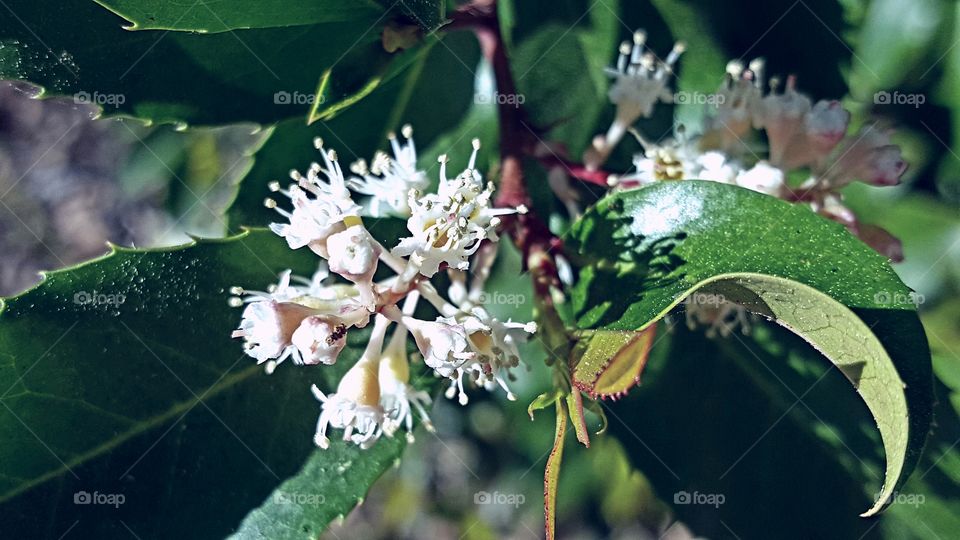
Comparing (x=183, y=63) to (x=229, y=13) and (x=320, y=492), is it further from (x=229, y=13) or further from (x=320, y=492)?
(x=320, y=492)

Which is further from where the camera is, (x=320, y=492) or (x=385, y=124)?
(x=385, y=124)

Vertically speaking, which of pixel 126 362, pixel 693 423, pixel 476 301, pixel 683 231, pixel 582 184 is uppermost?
pixel 683 231

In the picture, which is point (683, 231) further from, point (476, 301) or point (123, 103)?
point (123, 103)

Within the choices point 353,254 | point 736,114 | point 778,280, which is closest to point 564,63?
point 736,114

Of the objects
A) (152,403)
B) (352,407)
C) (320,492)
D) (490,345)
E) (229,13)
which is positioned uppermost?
(229,13)

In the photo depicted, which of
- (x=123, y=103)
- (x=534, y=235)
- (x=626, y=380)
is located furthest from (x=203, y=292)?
(x=626, y=380)

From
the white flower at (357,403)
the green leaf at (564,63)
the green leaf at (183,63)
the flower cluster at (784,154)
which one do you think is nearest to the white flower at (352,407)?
the white flower at (357,403)

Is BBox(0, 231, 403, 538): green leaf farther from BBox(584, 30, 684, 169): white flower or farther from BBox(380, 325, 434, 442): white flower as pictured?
BBox(584, 30, 684, 169): white flower
